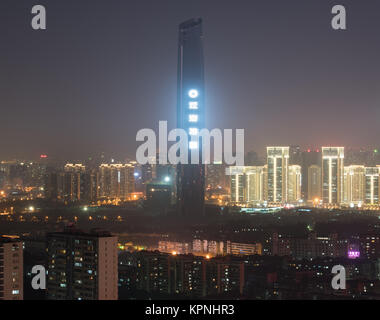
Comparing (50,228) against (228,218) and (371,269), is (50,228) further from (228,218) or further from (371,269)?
(371,269)

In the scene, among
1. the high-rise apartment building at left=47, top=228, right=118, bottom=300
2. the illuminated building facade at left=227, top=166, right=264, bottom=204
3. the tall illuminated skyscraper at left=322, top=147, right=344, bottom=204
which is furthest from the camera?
the tall illuminated skyscraper at left=322, top=147, right=344, bottom=204

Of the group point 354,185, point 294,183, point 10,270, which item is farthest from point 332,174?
point 10,270

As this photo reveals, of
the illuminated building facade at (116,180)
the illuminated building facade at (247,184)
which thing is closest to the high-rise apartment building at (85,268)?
the illuminated building facade at (116,180)

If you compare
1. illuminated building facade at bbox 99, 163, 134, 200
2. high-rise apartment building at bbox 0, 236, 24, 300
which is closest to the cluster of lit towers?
illuminated building facade at bbox 99, 163, 134, 200

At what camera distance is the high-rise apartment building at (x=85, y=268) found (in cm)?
502

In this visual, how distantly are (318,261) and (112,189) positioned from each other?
10.2 metres

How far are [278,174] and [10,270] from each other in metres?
13.4

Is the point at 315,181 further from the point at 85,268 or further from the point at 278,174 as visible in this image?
the point at 85,268

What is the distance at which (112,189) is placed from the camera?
1723 centimetres

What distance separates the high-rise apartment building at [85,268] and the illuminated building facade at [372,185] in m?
13.6

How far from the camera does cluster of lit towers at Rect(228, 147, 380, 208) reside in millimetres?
17484

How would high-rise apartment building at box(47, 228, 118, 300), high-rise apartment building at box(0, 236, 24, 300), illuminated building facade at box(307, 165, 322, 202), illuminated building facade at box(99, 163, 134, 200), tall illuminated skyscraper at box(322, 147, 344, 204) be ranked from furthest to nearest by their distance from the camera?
illuminated building facade at box(307, 165, 322, 202), tall illuminated skyscraper at box(322, 147, 344, 204), illuminated building facade at box(99, 163, 134, 200), high-rise apartment building at box(47, 228, 118, 300), high-rise apartment building at box(0, 236, 24, 300)

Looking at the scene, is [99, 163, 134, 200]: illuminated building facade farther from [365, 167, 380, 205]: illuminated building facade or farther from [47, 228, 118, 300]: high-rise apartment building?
[47, 228, 118, 300]: high-rise apartment building

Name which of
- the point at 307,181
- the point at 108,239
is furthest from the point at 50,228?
the point at 307,181
